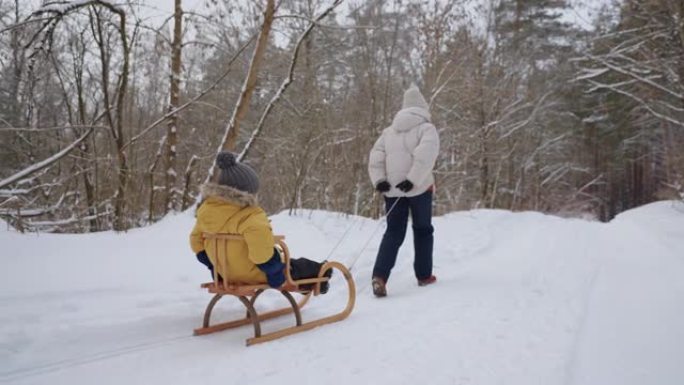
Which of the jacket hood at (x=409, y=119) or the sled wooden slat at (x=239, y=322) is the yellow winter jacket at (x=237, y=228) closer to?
the sled wooden slat at (x=239, y=322)

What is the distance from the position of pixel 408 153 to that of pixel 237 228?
2.06 metres

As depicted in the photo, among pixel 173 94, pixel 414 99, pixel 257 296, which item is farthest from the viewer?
pixel 173 94

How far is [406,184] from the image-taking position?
436cm

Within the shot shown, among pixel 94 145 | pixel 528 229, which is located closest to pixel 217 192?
pixel 94 145

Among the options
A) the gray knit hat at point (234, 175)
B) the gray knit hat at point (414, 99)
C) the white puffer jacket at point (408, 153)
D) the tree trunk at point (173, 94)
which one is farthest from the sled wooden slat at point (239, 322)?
the tree trunk at point (173, 94)

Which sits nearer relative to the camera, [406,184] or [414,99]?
[406,184]

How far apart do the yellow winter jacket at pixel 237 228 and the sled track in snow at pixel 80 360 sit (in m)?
0.63

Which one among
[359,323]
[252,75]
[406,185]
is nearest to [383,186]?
[406,185]

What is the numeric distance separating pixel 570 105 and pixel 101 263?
1139 inches

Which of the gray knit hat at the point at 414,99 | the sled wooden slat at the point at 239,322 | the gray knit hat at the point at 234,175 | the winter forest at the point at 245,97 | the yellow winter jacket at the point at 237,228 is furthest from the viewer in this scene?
the winter forest at the point at 245,97

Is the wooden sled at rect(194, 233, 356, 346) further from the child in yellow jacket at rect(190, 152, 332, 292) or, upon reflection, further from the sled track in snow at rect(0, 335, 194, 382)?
the sled track in snow at rect(0, 335, 194, 382)

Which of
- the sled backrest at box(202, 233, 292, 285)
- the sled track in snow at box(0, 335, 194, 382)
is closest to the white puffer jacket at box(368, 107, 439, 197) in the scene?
the sled backrest at box(202, 233, 292, 285)

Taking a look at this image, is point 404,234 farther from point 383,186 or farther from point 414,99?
point 414,99

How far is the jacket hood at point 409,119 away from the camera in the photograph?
4672 millimetres
